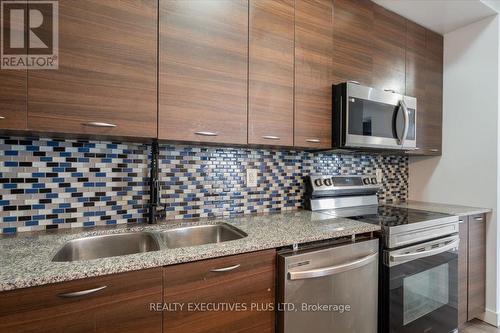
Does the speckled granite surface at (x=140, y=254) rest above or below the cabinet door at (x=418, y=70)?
below

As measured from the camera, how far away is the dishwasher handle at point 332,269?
118 centimetres

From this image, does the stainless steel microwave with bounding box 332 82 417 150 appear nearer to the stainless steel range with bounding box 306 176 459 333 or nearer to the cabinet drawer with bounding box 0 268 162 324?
the stainless steel range with bounding box 306 176 459 333

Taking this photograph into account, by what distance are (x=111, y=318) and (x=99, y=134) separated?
0.72 metres

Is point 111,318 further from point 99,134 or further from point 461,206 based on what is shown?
point 461,206

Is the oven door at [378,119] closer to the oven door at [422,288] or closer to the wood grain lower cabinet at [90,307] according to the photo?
the oven door at [422,288]

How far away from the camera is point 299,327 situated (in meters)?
1.20

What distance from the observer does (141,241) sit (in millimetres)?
1348

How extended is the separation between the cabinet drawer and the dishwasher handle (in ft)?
1.97

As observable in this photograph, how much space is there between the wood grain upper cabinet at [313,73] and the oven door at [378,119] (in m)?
0.14

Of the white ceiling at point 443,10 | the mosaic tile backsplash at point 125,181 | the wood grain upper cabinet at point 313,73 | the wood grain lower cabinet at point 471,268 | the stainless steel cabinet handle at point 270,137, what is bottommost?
the wood grain lower cabinet at point 471,268

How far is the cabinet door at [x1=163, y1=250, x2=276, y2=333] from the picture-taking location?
97cm

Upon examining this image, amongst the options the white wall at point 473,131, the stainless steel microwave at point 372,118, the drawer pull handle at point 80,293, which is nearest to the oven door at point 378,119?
the stainless steel microwave at point 372,118

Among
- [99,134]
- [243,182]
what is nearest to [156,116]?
[99,134]

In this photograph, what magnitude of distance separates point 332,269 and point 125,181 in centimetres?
120
